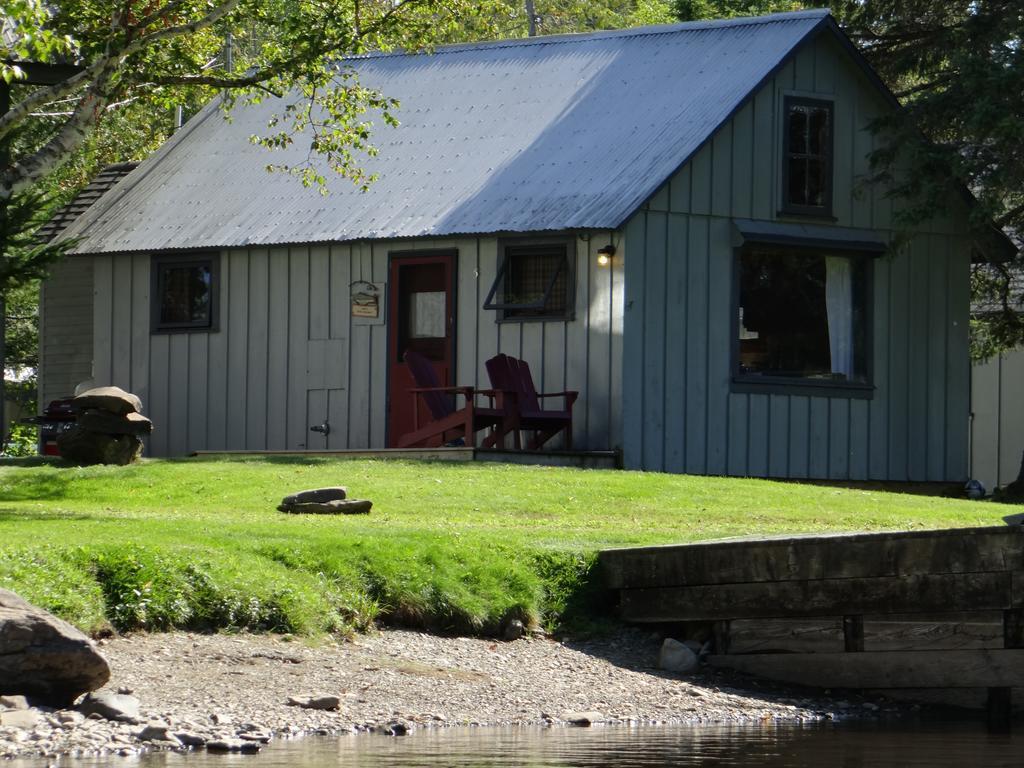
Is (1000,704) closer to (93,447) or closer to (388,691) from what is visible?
(388,691)

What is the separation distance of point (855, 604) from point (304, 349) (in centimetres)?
1327

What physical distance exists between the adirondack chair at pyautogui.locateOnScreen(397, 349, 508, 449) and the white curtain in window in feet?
14.4

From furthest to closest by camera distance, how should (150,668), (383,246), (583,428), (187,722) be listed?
(383,246) < (583,428) < (150,668) < (187,722)

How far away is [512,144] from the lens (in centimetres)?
2462

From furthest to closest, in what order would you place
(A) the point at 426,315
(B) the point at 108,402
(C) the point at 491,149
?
(C) the point at 491,149 → (A) the point at 426,315 → (B) the point at 108,402

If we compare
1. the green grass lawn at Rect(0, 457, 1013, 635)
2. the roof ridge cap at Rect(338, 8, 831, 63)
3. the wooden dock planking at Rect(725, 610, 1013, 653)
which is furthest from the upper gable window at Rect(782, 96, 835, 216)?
the wooden dock planking at Rect(725, 610, 1013, 653)

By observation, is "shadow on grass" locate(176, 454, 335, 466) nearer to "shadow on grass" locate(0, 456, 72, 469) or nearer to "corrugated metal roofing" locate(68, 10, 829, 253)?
"shadow on grass" locate(0, 456, 72, 469)

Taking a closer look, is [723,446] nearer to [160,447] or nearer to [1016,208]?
[1016,208]

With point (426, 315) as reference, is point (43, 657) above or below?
below

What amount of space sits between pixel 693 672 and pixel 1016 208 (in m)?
13.7

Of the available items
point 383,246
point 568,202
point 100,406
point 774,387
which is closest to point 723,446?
point 774,387

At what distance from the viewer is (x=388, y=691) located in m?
11.7

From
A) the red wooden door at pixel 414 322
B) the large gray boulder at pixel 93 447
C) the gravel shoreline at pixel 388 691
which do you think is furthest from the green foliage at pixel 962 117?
the gravel shoreline at pixel 388 691

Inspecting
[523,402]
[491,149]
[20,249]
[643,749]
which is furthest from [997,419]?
[643,749]
